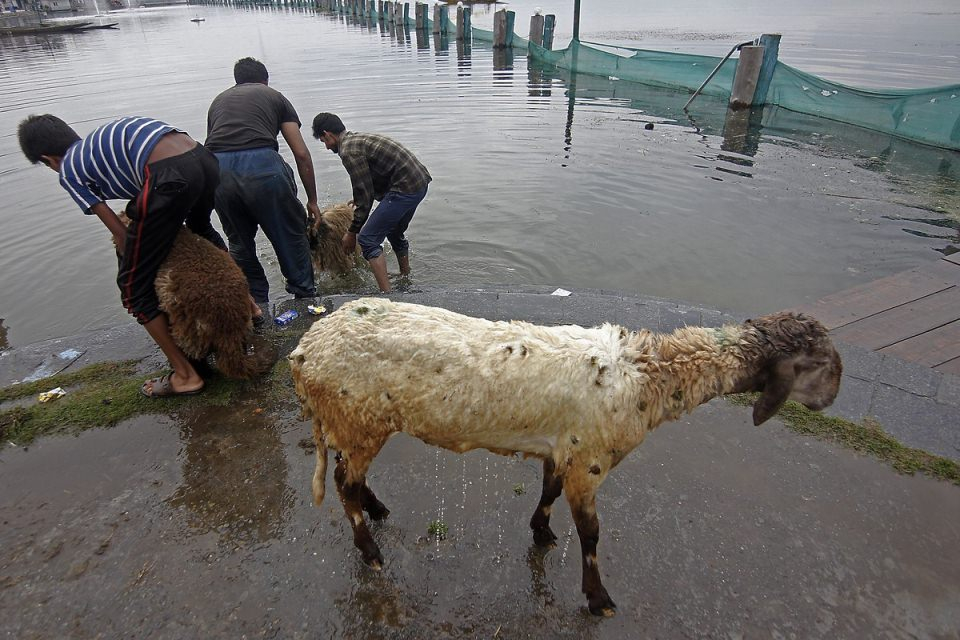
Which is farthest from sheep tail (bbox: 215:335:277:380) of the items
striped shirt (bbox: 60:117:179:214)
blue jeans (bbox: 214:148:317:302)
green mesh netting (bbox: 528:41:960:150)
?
green mesh netting (bbox: 528:41:960:150)

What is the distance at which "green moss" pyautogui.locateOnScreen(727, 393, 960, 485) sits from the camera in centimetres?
339

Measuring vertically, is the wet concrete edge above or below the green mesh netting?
below

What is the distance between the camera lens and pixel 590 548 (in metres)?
2.70

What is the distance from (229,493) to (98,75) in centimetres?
2870

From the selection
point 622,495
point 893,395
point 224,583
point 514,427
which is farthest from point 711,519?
point 224,583

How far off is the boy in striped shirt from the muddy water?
1.26 m

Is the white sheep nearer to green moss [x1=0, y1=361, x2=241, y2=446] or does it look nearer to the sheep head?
the sheep head

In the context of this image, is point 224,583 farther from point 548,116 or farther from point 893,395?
point 548,116

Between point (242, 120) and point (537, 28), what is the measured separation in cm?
2653

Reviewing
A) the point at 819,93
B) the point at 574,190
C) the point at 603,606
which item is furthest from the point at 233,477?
the point at 819,93

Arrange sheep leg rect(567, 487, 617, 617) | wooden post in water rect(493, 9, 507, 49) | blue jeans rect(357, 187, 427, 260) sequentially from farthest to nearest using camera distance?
wooden post in water rect(493, 9, 507, 49)
blue jeans rect(357, 187, 427, 260)
sheep leg rect(567, 487, 617, 617)

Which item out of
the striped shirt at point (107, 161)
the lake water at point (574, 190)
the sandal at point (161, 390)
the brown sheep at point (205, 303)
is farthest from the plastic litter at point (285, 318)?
the lake water at point (574, 190)

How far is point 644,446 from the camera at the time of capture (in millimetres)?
3641

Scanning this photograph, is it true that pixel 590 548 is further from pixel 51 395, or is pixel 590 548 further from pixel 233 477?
pixel 51 395
